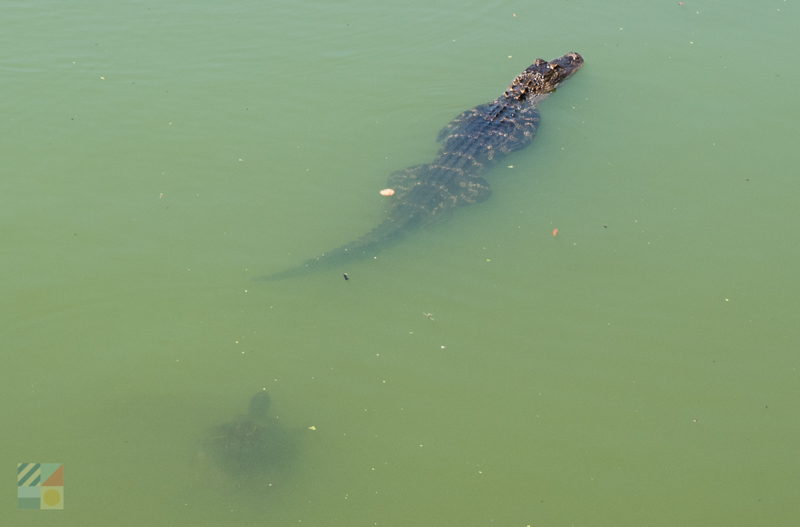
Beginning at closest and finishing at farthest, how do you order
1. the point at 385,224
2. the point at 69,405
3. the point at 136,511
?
1. the point at 136,511
2. the point at 69,405
3. the point at 385,224

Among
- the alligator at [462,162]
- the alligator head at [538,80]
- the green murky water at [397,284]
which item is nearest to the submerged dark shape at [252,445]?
the green murky water at [397,284]

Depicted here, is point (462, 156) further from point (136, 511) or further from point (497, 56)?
point (136, 511)

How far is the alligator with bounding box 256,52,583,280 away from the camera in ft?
15.7

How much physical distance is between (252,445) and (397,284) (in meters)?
1.39

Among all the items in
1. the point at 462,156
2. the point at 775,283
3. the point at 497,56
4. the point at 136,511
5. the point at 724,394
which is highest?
the point at 497,56

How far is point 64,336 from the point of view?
4199 millimetres

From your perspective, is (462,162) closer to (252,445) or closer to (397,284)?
(397,284)

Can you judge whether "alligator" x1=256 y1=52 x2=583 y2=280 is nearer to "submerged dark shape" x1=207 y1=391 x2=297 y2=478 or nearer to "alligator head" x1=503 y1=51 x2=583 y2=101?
"alligator head" x1=503 y1=51 x2=583 y2=101

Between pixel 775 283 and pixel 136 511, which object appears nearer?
pixel 136 511

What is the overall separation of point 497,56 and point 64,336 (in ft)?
15.4

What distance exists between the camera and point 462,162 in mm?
5547

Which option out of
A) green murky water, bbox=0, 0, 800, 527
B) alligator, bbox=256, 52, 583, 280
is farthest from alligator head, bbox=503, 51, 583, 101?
green murky water, bbox=0, 0, 800, 527

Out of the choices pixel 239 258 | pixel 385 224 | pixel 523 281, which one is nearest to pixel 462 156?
pixel 385 224

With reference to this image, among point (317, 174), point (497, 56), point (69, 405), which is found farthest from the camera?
point (497, 56)
